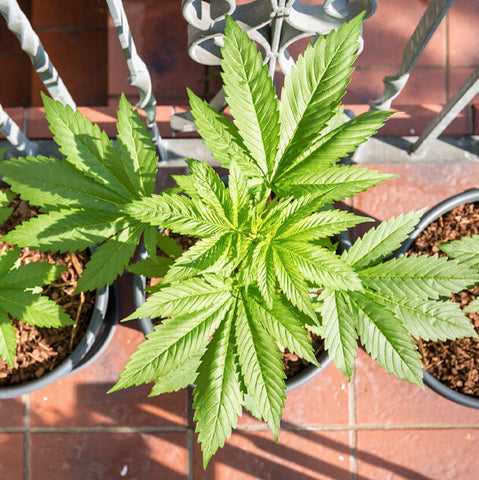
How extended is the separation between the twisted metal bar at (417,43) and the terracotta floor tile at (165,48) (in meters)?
0.69

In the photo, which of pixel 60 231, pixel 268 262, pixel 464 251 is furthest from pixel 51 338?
pixel 464 251

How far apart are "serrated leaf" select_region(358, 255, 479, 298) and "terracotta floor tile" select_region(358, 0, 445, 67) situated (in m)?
0.95

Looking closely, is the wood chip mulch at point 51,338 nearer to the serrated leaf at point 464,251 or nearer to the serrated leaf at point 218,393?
the serrated leaf at point 218,393

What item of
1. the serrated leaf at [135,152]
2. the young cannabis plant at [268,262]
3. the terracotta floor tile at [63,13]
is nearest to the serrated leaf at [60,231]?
the serrated leaf at [135,152]

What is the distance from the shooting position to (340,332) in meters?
0.98

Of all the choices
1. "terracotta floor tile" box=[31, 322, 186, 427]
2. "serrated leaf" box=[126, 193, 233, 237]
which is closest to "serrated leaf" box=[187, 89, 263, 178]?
"serrated leaf" box=[126, 193, 233, 237]

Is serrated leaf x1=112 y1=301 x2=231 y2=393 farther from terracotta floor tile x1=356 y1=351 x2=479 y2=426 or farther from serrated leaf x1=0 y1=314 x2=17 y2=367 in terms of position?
terracotta floor tile x1=356 y1=351 x2=479 y2=426

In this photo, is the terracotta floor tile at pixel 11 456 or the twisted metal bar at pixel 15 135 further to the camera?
the terracotta floor tile at pixel 11 456

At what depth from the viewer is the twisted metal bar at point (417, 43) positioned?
2.98 feet

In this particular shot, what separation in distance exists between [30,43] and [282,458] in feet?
4.29

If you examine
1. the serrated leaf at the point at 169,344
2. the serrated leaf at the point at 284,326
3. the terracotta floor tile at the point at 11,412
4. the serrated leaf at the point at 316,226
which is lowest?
the terracotta floor tile at the point at 11,412

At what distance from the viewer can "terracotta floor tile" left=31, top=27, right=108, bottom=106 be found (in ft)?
6.38

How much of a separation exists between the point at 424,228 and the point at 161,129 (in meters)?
0.83

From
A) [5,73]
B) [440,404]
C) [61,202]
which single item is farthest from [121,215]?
[5,73]
